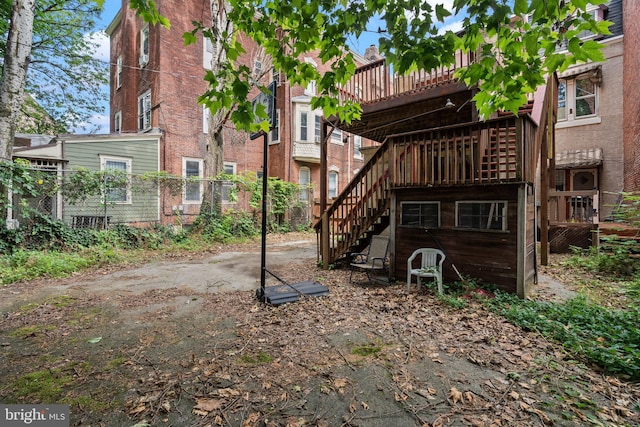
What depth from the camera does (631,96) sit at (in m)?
9.72

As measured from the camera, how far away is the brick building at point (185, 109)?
47.1 feet

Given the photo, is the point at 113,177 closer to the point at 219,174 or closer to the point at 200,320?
the point at 219,174

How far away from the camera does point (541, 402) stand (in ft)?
8.11

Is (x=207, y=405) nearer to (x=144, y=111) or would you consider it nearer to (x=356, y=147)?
(x=144, y=111)

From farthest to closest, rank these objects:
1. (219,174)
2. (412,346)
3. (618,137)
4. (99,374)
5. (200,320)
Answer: (219,174) → (618,137) → (200,320) → (412,346) → (99,374)

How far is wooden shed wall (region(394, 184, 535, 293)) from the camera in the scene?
496cm

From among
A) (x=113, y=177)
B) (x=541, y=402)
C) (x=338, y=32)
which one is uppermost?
(x=338, y=32)

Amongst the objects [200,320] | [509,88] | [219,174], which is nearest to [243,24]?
[509,88]

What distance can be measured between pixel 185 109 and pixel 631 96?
17608 millimetres

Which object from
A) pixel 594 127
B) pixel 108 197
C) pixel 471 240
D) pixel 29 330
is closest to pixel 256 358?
pixel 29 330

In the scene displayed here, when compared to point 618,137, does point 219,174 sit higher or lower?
lower

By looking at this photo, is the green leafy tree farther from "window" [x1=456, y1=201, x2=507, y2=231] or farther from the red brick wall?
the red brick wall

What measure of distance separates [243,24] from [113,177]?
775 centimetres

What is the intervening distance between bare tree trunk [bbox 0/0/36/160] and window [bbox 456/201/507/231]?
10.7 m
